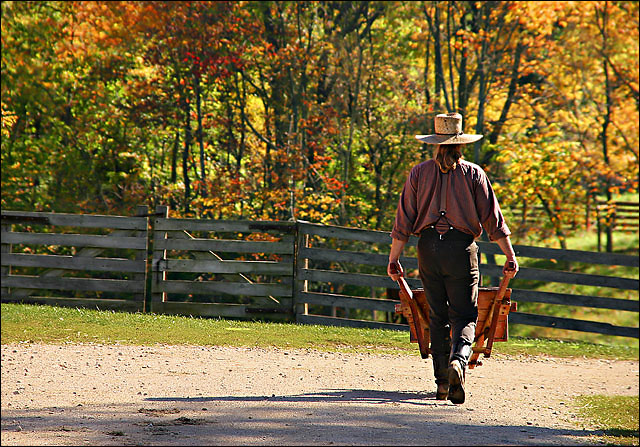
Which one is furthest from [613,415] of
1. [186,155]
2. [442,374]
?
[186,155]

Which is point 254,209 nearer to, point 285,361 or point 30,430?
point 285,361

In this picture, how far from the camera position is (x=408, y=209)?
6262 millimetres

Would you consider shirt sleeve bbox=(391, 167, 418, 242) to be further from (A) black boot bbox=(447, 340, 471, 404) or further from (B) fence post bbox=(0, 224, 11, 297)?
(B) fence post bbox=(0, 224, 11, 297)

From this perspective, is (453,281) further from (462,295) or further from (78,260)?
(78,260)

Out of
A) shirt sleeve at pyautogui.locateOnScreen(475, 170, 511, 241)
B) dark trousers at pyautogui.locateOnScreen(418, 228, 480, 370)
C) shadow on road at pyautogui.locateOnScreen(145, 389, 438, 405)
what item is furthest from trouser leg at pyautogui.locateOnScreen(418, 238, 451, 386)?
shirt sleeve at pyautogui.locateOnScreen(475, 170, 511, 241)

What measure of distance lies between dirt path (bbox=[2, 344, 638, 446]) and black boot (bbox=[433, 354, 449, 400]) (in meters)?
0.08

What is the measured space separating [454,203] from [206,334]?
4.70 m

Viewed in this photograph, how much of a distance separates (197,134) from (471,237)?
41.2 feet

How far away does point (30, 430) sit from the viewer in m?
4.82

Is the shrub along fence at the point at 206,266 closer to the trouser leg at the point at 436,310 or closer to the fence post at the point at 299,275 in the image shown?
the fence post at the point at 299,275

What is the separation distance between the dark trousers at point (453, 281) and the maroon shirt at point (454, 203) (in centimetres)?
10

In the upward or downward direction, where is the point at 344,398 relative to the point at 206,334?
downward

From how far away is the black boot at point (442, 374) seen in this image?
6.27 metres

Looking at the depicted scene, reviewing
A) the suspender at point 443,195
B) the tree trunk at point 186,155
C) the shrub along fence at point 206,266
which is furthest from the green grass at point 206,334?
the tree trunk at point 186,155
